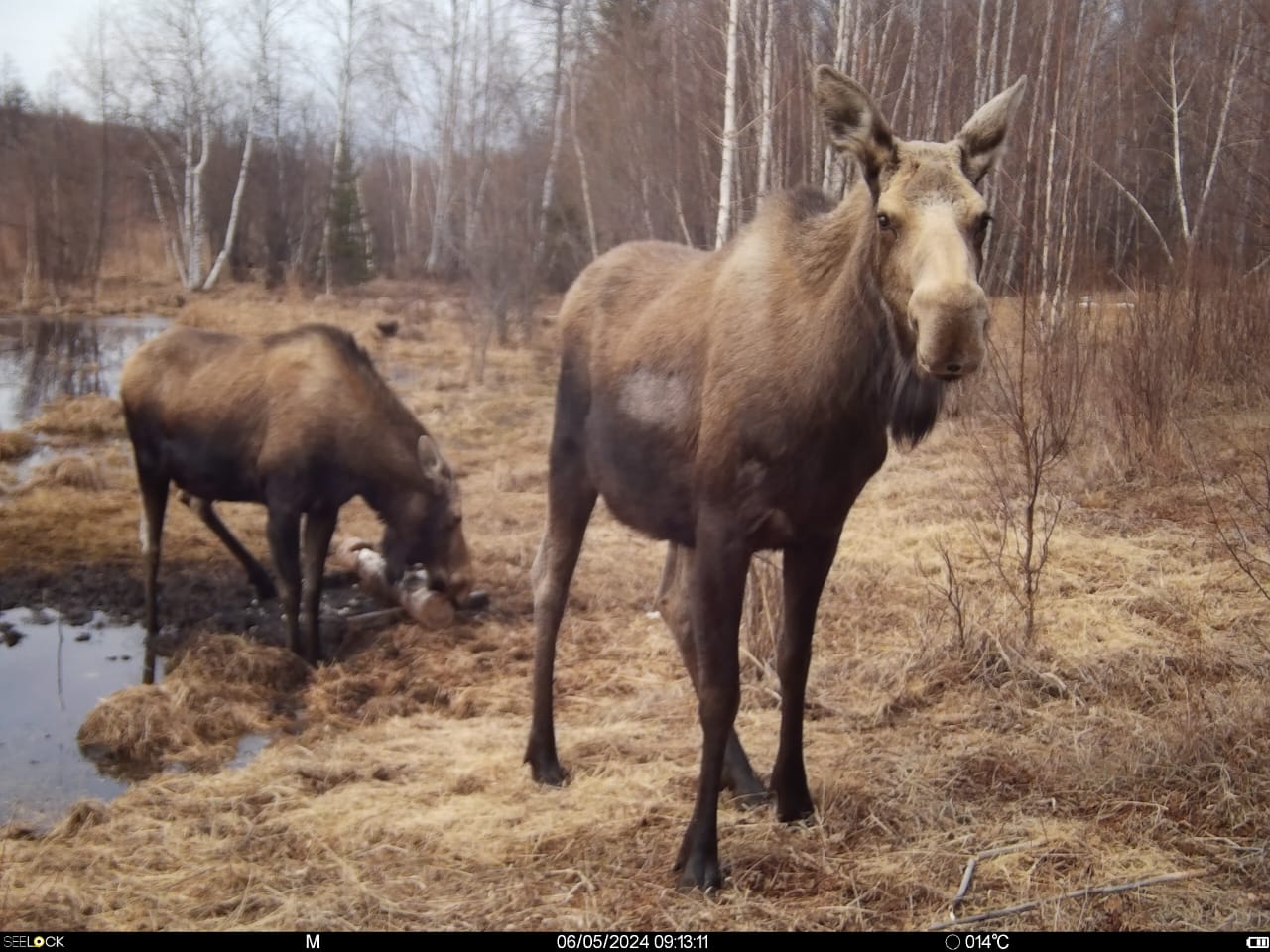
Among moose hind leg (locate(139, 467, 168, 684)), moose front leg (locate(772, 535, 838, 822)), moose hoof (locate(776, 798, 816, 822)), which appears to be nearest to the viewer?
moose front leg (locate(772, 535, 838, 822))

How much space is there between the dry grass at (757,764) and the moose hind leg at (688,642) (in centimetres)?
14

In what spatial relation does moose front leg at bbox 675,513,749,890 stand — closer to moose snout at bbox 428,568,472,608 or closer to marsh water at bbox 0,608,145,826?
marsh water at bbox 0,608,145,826

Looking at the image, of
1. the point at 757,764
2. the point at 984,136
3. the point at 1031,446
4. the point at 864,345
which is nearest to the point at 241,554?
the point at 757,764

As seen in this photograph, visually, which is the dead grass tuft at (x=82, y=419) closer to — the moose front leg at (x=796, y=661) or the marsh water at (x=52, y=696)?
the marsh water at (x=52, y=696)

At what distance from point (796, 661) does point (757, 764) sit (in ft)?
3.07

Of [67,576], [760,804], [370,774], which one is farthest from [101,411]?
[760,804]

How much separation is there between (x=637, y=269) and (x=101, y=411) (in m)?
12.0

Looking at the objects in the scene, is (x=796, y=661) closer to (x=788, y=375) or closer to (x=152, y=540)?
(x=788, y=375)

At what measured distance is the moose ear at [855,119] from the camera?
3.39 metres

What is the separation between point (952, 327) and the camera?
9.64 feet

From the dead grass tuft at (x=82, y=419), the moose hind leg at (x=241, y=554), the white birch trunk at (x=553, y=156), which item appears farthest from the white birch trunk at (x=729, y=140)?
the white birch trunk at (x=553, y=156)

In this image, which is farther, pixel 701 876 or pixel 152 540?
pixel 152 540
